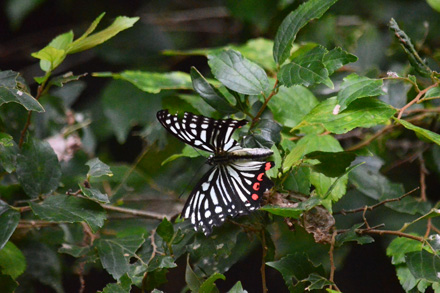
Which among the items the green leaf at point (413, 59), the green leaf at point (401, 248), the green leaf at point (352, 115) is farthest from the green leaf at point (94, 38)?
the green leaf at point (401, 248)

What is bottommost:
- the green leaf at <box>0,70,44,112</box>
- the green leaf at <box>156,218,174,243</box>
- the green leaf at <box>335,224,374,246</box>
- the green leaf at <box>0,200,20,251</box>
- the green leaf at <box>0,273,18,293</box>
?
the green leaf at <box>0,273,18,293</box>

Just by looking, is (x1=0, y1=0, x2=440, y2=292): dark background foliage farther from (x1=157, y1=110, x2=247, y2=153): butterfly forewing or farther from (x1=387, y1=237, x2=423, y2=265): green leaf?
(x1=387, y1=237, x2=423, y2=265): green leaf

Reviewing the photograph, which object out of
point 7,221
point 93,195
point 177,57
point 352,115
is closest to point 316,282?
point 352,115

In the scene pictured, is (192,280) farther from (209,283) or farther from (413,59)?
(413,59)

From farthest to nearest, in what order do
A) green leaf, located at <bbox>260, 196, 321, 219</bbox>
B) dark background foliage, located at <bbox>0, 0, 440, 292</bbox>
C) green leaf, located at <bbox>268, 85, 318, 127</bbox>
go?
dark background foliage, located at <bbox>0, 0, 440, 292</bbox>
green leaf, located at <bbox>268, 85, 318, 127</bbox>
green leaf, located at <bbox>260, 196, 321, 219</bbox>

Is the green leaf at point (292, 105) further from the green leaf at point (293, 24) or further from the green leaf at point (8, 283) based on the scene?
the green leaf at point (8, 283)

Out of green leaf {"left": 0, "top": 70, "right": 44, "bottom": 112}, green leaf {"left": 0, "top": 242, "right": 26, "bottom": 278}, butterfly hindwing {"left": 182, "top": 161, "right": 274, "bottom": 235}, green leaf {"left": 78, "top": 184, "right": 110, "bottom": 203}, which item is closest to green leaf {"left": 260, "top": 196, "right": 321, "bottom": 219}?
butterfly hindwing {"left": 182, "top": 161, "right": 274, "bottom": 235}

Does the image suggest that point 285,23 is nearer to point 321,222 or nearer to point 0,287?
point 321,222
